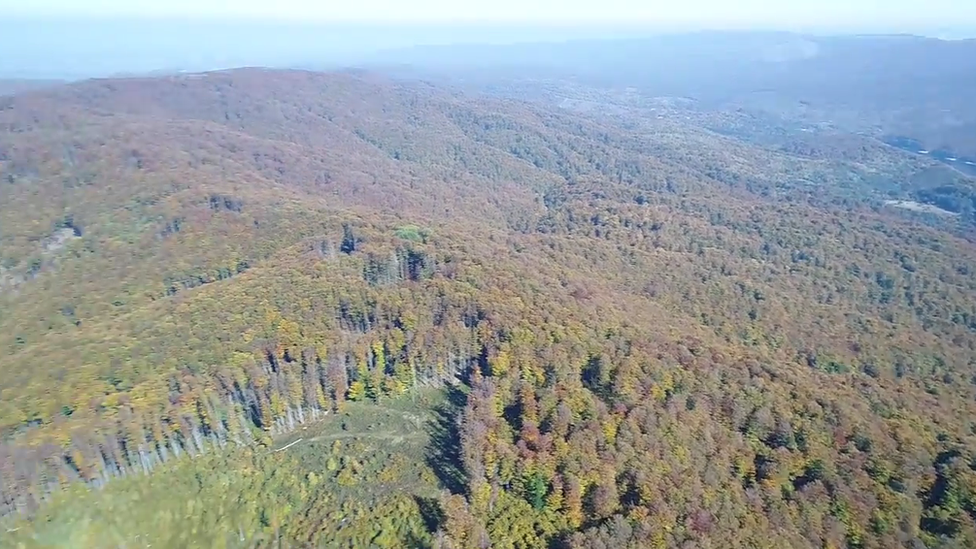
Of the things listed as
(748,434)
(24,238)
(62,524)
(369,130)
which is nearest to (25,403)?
(62,524)

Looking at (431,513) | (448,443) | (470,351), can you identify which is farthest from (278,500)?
(470,351)

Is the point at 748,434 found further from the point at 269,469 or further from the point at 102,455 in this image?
the point at 102,455

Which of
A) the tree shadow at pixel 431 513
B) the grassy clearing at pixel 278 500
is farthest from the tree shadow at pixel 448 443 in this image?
the tree shadow at pixel 431 513

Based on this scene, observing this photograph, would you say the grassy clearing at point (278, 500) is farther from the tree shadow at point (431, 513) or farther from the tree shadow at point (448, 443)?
the tree shadow at point (448, 443)

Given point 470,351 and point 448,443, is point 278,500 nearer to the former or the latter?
point 448,443

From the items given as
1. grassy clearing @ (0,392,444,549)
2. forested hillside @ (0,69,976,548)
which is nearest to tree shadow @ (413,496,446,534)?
grassy clearing @ (0,392,444,549)

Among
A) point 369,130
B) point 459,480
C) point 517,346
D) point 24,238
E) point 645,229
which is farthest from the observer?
point 369,130

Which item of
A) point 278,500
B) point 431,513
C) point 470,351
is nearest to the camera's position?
point 431,513
